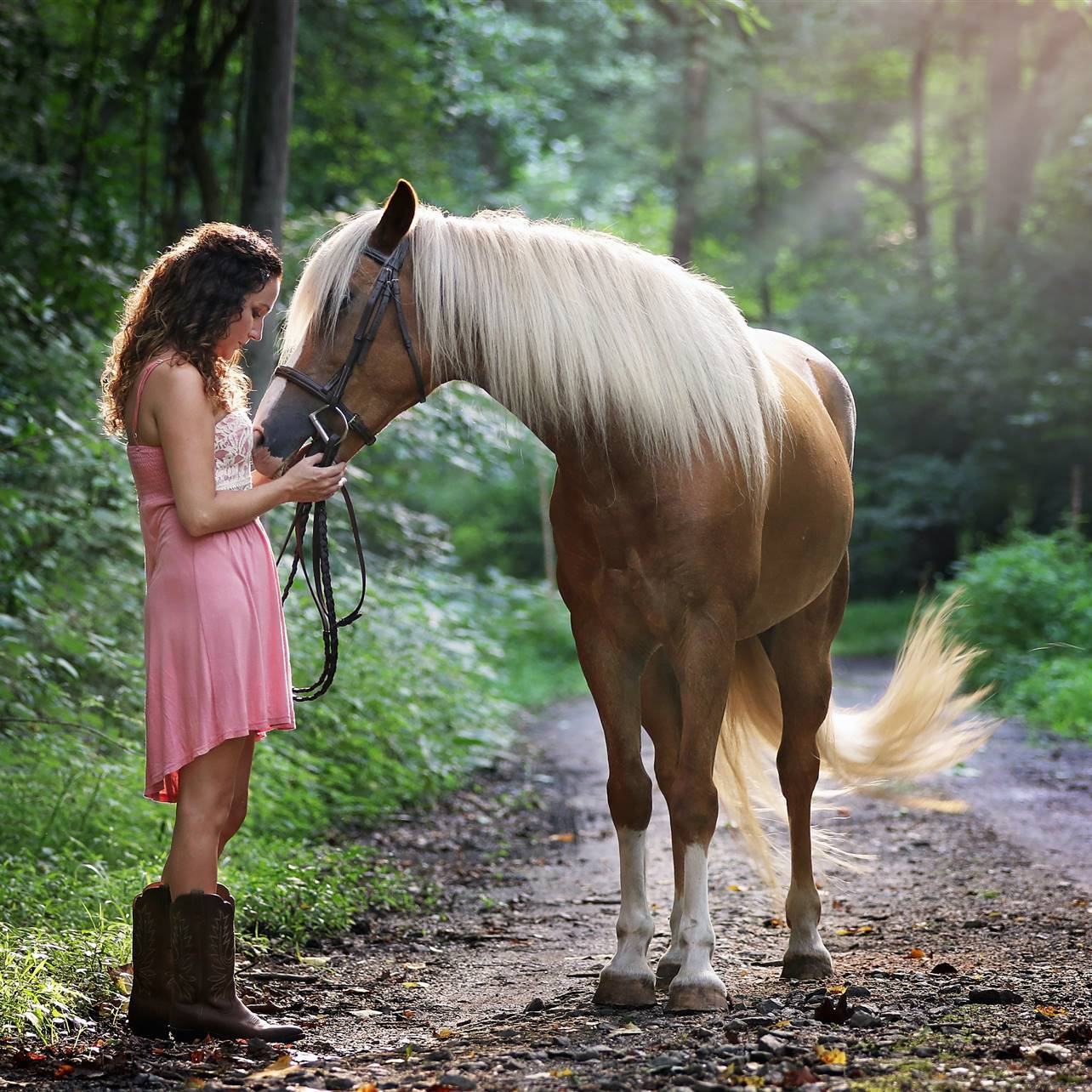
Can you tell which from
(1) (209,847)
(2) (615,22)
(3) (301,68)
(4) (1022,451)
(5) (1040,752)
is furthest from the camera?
(2) (615,22)

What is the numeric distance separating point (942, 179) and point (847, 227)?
2.39 meters

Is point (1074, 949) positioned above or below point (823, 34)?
below

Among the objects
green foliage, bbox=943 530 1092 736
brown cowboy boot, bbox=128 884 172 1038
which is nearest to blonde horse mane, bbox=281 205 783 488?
brown cowboy boot, bbox=128 884 172 1038

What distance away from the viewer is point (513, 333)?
331 cm

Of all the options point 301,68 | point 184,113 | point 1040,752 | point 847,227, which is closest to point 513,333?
point 184,113

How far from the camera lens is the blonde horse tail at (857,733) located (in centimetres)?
453

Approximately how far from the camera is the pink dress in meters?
3.04

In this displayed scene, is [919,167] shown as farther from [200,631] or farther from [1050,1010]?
[200,631]

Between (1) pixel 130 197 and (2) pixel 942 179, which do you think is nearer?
(1) pixel 130 197

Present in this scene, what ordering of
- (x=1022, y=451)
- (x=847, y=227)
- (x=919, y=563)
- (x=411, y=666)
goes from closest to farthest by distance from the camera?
(x=411, y=666) < (x=1022, y=451) < (x=919, y=563) < (x=847, y=227)

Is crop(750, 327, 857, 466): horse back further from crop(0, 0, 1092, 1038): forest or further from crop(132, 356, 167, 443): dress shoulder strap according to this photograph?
crop(132, 356, 167, 443): dress shoulder strap

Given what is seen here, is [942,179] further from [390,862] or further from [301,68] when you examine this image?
[390,862]

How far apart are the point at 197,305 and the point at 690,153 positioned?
23.0 meters

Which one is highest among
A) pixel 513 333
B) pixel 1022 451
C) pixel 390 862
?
pixel 1022 451
